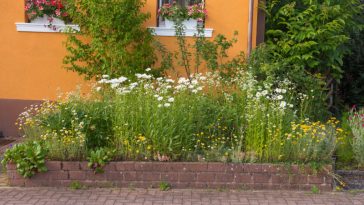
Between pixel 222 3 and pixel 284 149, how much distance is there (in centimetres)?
364

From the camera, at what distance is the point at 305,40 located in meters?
8.66

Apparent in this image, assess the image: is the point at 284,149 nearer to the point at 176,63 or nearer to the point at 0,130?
the point at 176,63

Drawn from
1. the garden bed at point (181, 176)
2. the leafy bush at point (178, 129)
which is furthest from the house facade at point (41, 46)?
the garden bed at point (181, 176)

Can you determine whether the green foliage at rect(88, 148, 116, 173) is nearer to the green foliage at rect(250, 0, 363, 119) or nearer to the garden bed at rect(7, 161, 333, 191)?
the garden bed at rect(7, 161, 333, 191)

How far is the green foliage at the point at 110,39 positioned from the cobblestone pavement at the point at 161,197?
2.98m

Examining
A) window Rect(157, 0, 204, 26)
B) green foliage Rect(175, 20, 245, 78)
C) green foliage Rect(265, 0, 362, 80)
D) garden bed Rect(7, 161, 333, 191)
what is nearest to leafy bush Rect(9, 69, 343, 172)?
garden bed Rect(7, 161, 333, 191)

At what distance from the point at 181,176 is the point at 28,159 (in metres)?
1.88

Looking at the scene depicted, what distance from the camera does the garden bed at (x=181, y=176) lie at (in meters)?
6.09

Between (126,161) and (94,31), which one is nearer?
(126,161)

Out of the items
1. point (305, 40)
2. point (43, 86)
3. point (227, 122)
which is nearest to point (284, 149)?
point (227, 122)

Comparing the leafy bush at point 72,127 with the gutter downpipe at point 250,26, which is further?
the gutter downpipe at point 250,26

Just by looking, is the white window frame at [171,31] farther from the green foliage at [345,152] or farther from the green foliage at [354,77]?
the green foliage at [354,77]

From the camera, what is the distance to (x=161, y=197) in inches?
230

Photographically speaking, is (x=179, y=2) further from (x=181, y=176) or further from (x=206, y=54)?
(x=181, y=176)
